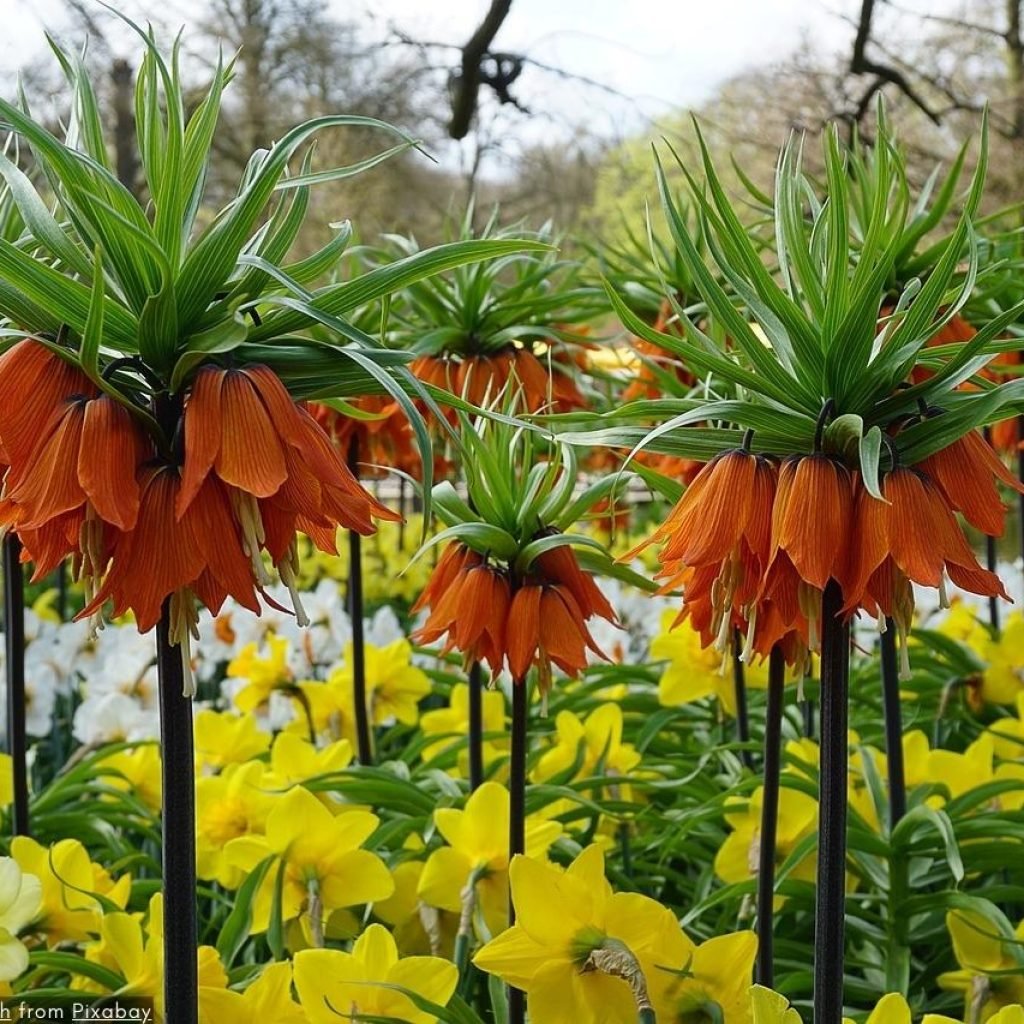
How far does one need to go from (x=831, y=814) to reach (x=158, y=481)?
57 cm

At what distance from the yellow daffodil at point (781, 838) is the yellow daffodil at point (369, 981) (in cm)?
61

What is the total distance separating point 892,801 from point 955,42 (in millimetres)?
10830

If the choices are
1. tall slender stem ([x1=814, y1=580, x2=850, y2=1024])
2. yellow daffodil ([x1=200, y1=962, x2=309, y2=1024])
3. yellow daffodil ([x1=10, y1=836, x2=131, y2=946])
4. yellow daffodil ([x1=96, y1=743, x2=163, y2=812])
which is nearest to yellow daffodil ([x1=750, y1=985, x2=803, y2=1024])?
tall slender stem ([x1=814, y1=580, x2=850, y2=1024])

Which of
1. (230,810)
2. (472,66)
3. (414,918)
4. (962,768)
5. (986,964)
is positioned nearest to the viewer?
(986,964)

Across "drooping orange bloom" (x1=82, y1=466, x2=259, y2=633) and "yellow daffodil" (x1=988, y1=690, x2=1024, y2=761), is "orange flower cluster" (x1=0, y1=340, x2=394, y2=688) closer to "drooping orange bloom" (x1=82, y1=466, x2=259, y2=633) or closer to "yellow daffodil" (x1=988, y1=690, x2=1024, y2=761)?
"drooping orange bloom" (x1=82, y1=466, x2=259, y2=633)

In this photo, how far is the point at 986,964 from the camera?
1.41m

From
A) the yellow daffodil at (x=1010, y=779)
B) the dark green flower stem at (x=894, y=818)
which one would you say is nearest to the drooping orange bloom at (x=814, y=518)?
the dark green flower stem at (x=894, y=818)

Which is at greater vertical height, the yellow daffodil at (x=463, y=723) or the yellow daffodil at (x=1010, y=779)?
the yellow daffodil at (x=463, y=723)

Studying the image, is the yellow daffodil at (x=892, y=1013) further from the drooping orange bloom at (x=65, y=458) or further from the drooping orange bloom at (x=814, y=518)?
the drooping orange bloom at (x=65, y=458)

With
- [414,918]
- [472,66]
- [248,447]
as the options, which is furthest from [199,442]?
[472,66]

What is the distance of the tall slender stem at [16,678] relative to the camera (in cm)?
164

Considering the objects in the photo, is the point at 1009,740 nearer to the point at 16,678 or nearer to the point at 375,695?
the point at 375,695

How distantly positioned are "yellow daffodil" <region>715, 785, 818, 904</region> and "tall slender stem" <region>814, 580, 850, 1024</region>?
68 centimetres

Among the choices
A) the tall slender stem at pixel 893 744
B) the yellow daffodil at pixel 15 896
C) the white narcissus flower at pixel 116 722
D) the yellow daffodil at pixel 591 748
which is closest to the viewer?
the yellow daffodil at pixel 15 896
